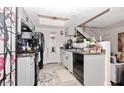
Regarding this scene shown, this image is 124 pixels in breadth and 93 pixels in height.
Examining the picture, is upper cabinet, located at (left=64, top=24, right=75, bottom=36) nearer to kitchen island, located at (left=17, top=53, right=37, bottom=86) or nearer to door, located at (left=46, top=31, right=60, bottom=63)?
door, located at (left=46, top=31, right=60, bottom=63)

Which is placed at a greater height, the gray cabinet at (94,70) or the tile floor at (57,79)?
the gray cabinet at (94,70)

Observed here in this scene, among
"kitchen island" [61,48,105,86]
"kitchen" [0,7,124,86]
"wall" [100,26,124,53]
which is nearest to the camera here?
"kitchen" [0,7,124,86]

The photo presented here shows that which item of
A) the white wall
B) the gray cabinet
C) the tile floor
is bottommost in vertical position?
the tile floor

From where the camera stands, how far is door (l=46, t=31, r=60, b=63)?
5.04 m

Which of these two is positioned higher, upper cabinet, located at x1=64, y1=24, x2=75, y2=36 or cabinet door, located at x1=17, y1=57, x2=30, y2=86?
upper cabinet, located at x1=64, y1=24, x2=75, y2=36

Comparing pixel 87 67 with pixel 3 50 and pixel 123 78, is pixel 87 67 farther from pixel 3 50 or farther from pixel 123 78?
pixel 3 50

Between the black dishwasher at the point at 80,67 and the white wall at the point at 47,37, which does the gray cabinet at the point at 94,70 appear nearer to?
the black dishwasher at the point at 80,67

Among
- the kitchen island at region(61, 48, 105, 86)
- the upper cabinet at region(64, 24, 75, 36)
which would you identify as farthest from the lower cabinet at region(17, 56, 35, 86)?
the upper cabinet at region(64, 24, 75, 36)

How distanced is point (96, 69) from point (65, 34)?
3118 mm

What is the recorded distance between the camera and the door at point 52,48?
5.04 m

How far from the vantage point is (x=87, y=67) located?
7.80 ft

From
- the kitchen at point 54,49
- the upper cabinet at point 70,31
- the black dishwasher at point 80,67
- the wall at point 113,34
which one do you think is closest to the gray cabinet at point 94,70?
the kitchen at point 54,49

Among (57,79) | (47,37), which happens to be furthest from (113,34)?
(47,37)
